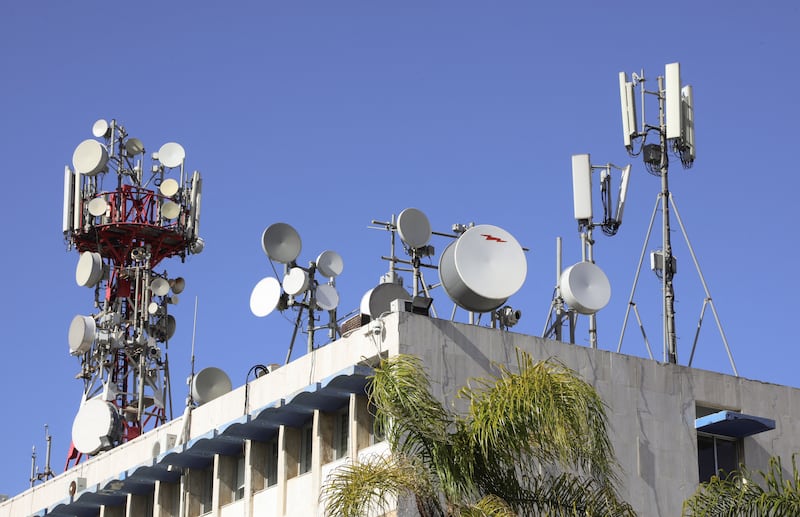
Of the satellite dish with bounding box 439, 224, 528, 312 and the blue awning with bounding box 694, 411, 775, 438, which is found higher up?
the satellite dish with bounding box 439, 224, 528, 312

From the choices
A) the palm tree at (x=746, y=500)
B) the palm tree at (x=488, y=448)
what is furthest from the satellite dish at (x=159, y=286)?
the palm tree at (x=746, y=500)

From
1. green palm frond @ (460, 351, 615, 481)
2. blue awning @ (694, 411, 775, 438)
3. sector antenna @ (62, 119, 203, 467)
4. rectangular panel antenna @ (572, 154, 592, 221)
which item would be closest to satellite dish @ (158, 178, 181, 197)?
sector antenna @ (62, 119, 203, 467)

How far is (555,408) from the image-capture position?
3156cm

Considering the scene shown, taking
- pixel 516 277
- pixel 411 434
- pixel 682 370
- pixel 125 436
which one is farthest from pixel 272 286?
pixel 125 436

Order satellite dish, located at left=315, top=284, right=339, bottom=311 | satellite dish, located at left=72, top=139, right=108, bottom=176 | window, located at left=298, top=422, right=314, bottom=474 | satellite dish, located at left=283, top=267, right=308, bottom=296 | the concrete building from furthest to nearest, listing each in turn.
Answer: satellite dish, located at left=72, top=139, right=108, bottom=176 → satellite dish, located at left=315, top=284, right=339, bottom=311 → satellite dish, located at left=283, top=267, right=308, bottom=296 → window, located at left=298, top=422, right=314, bottom=474 → the concrete building

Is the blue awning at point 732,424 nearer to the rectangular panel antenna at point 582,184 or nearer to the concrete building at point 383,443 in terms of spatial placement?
the concrete building at point 383,443

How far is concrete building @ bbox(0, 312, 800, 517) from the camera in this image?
38344mm

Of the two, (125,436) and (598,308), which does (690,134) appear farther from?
(125,436)

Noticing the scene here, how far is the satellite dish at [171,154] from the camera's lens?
69.8 metres

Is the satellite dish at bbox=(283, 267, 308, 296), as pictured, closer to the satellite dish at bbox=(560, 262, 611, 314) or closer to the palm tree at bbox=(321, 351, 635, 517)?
the satellite dish at bbox=(560, 262, 611, 314)

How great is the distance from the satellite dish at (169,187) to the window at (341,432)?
31.1 meters

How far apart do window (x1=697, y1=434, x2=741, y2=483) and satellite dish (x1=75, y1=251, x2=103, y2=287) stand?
31281 millimetres

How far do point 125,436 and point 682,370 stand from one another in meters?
29.1

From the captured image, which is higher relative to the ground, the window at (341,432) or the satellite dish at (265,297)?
the satellite dish at (265,297)
